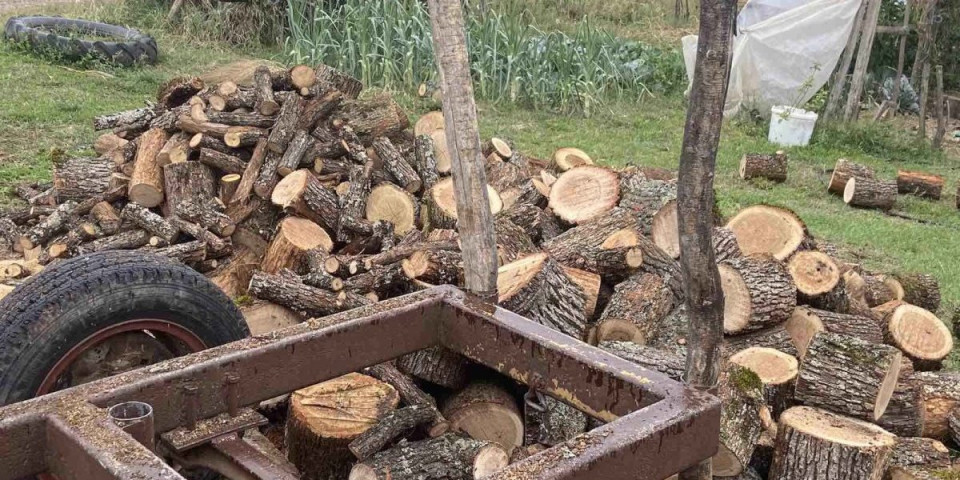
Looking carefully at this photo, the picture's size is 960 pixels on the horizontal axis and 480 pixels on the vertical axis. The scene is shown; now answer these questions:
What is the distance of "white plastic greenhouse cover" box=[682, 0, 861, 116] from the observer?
10.7 metres

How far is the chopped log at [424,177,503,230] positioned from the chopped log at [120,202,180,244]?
1.37m

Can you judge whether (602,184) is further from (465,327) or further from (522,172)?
(465,327)

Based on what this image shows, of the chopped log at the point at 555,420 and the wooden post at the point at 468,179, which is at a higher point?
the wooden post at the point at 468,179

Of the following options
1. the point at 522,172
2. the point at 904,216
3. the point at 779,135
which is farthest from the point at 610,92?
the point at 522,172

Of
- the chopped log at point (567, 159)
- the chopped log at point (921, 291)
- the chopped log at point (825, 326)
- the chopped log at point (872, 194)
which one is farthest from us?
the chopped log at point (872, 194)

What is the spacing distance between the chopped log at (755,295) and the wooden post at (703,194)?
1.84 meters

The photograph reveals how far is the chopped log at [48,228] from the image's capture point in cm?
543

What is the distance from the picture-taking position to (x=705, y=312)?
2.55 m

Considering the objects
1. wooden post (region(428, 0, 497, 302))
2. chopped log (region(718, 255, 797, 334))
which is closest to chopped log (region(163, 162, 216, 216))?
wooden post (region(428, 0, 497, 302))

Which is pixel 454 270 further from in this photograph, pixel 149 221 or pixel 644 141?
pixel 644 141

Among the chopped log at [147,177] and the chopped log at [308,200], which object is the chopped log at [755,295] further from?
the chopped log at [147,177]

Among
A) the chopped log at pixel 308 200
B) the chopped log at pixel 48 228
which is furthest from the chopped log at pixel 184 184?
the chopped log at pixel 48 228

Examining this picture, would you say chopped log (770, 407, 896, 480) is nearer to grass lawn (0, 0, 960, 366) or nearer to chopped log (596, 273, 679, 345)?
chopped log (596, 273, 679, 345)

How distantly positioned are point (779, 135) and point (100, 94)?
7.18m
